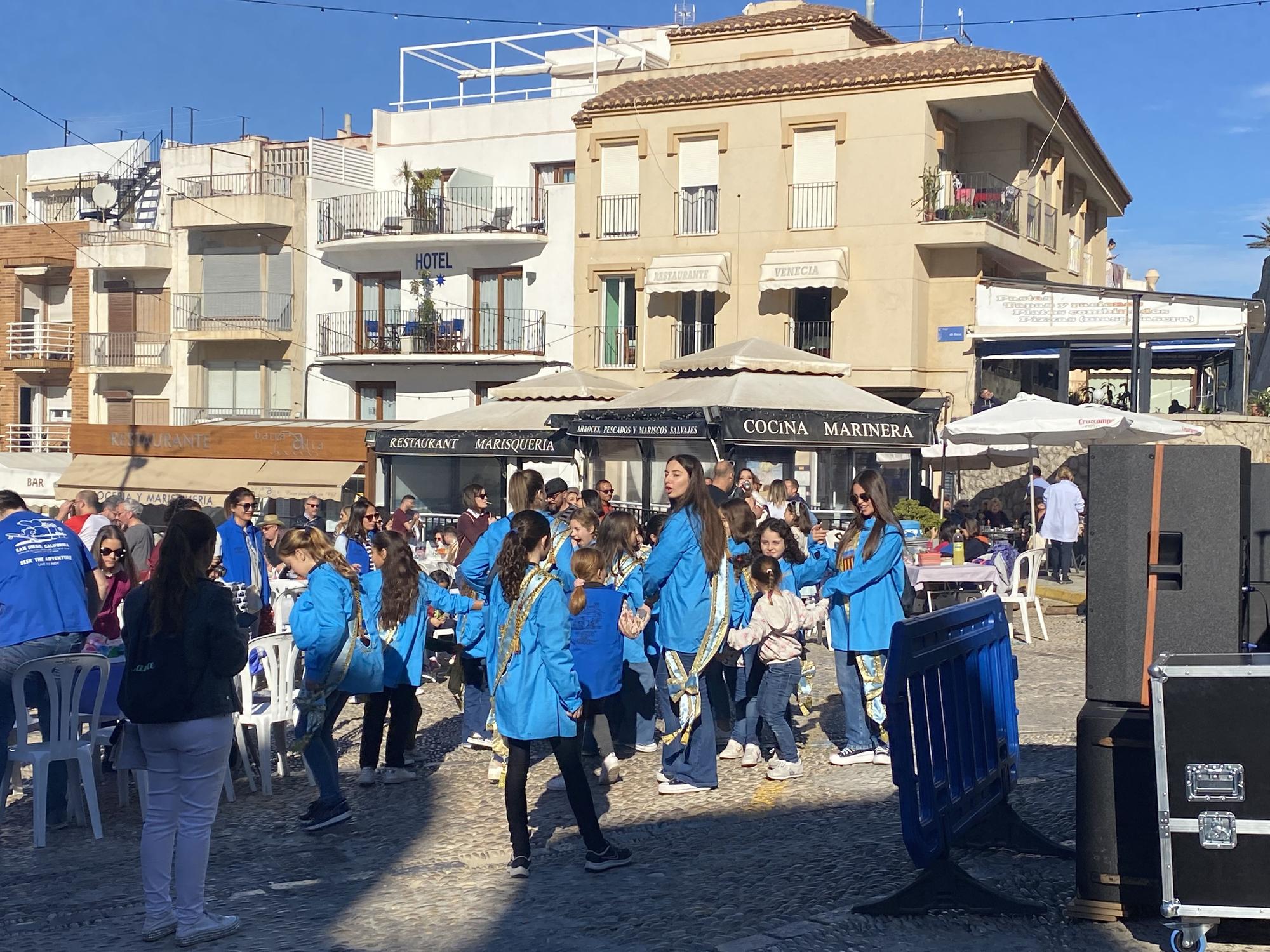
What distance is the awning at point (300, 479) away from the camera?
27.8 metres

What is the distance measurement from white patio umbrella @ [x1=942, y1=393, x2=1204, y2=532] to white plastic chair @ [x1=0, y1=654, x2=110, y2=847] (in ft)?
46.6

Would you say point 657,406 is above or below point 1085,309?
below

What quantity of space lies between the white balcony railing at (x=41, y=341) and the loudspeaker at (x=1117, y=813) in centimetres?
4033

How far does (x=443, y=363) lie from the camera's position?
3488 centimetres

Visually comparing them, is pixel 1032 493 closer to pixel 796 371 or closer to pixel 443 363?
pixel 796 371

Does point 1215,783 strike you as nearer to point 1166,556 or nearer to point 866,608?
point 1166,556

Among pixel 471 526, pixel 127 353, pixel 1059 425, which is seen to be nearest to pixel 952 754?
pixel 471 526

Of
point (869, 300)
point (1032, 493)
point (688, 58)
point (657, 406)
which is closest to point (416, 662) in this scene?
point (657, 406)

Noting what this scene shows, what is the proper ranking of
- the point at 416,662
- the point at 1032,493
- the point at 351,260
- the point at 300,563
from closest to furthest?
the point at 300,563, the point at 416,662, the point at 1032,493, the point at 351,260

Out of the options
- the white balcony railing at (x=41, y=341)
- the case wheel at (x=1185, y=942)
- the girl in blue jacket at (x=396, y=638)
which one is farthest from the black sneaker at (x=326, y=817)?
the white balcony railing at (x=41, y=341)

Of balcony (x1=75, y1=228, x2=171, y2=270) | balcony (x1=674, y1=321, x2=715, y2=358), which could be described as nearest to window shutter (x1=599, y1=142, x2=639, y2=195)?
balcony (x1=674, y1=321, x2=715, y2=358)

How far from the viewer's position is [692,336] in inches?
1246

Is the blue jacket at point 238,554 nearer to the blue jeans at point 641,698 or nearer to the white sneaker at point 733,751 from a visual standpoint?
the blue jeans at point 641,698

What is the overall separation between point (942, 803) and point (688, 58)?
101 ft
